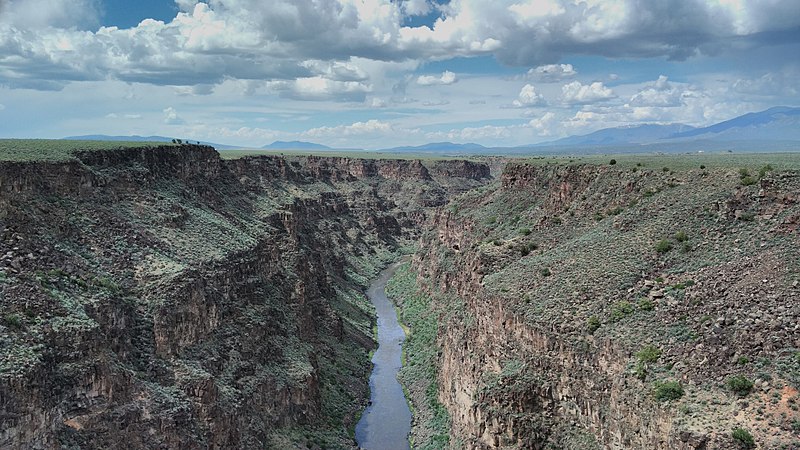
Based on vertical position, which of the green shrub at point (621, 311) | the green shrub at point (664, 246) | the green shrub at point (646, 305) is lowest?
the green shrub at point (621, 311)

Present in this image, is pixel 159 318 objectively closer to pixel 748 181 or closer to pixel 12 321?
pixel 12 321

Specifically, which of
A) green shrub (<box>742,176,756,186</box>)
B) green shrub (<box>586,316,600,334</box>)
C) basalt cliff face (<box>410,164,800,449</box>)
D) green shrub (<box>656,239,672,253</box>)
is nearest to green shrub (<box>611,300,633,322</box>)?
basalt cliff face (<box>410,164,800,449</box>)

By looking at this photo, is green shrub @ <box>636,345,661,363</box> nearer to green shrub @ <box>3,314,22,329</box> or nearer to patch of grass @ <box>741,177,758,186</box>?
patch of grass @ <box>741,177,758,186</box>

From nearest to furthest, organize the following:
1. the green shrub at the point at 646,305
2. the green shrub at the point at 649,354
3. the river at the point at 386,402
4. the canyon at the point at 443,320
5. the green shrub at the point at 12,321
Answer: the canyon at the point at 443,320
the green shrub at the point at 649,354
the green shrub at the point at 12,321
the green shrub at the point at 646,305
the river at the point at 386,402

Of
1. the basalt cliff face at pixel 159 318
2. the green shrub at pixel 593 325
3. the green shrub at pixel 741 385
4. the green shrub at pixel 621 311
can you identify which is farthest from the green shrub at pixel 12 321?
the green shrub at pixel 741 385

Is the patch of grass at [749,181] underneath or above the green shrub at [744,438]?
above

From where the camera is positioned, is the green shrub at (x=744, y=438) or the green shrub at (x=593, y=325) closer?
the green shrub at (x=744, y=438)

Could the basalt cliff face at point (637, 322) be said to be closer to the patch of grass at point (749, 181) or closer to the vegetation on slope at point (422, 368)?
the patch of grass at point (749, 181)
